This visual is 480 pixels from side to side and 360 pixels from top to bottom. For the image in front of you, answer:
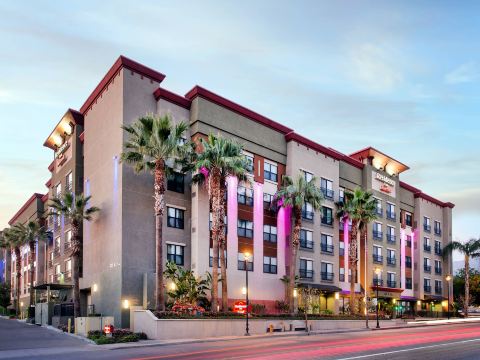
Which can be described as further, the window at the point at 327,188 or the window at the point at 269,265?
the window at the point at 327,188

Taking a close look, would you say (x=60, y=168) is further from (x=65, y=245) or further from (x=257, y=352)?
(x=257, y=352)

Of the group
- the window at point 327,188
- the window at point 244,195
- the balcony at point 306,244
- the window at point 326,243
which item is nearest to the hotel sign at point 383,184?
the window at point 327,188

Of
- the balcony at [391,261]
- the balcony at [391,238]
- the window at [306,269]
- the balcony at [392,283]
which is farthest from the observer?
the balcony at [391,238]

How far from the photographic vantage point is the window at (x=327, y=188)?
6059 cm

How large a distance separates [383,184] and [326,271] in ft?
61.5

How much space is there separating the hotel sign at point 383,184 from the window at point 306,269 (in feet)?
59.4

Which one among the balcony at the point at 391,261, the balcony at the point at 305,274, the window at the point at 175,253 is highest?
the window at the point at 175,253

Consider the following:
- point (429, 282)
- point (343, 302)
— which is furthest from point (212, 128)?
point (429, 282)

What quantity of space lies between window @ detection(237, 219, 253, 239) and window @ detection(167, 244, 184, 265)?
21.4 feet

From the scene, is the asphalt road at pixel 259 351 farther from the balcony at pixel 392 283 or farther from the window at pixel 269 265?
the balcony at pixel 392 283

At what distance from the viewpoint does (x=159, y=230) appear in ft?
127

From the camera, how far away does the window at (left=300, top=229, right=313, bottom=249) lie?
57.2m

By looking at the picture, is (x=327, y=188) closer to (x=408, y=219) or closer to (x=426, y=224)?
(x=408, y=219)

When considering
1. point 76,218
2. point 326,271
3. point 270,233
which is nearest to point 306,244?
point 326,271
